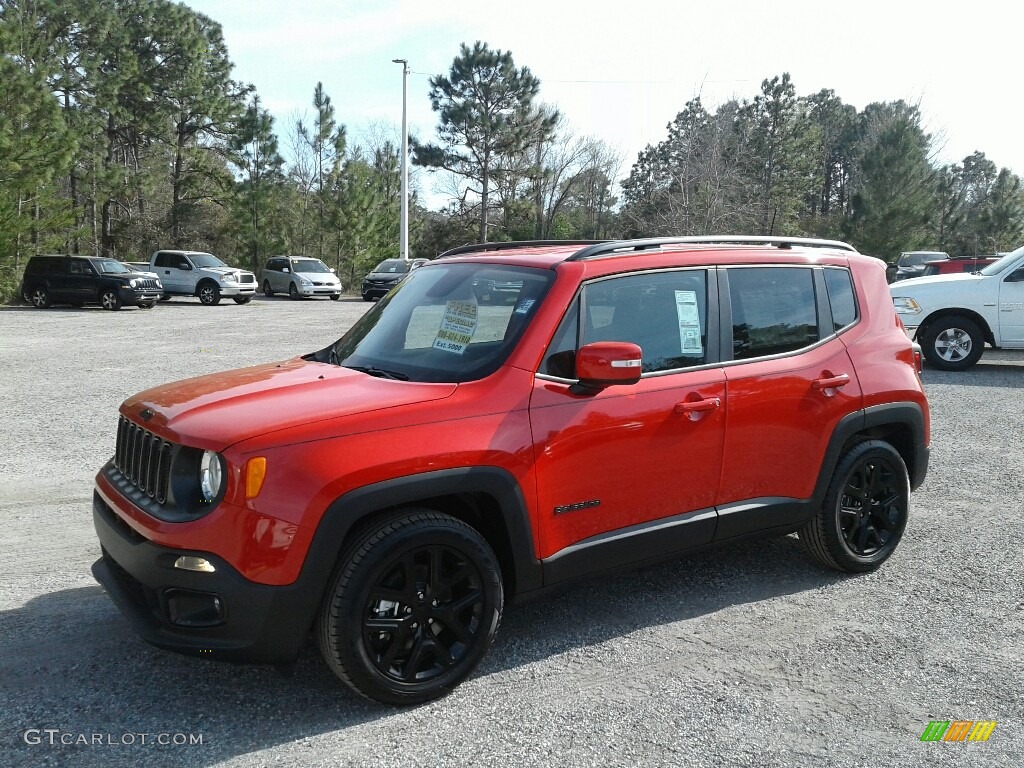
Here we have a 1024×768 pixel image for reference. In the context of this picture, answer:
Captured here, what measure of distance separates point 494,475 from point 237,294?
97.0 ft

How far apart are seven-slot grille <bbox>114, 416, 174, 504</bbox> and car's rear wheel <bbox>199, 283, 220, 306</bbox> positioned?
→ 2873cm

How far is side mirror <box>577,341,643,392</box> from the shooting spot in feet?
11.2

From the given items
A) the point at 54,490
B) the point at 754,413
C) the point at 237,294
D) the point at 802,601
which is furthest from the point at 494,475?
the point at 237,294

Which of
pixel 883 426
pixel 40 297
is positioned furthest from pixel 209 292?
pixel 883 426

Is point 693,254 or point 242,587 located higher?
point 693,254

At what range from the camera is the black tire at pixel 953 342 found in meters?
12.5

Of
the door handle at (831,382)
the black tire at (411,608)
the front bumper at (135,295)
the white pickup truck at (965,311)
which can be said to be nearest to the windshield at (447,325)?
the black tire at (411,608)

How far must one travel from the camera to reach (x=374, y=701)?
325cm

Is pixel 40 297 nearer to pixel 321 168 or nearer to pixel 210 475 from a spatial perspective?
pixel 321 168

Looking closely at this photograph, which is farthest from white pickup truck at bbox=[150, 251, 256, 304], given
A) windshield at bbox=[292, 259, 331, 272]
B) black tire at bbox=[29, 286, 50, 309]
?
black tire at bbox=[29, 286, 50, 309]

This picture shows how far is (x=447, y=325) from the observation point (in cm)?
391

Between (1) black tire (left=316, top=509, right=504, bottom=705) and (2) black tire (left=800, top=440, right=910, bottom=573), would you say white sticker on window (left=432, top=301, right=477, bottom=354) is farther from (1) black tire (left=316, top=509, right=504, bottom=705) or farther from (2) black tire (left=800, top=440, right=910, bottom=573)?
(2) black tire (left=800, top=440, right=910, bottom=573)

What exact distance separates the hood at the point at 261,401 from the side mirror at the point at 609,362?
0.55 meters

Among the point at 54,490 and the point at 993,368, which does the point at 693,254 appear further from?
the point at 993,368
